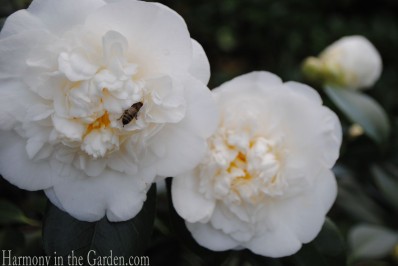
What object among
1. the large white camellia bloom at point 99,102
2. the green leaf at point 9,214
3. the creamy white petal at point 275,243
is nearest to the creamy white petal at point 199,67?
the large white camellia bloom at point 99,102

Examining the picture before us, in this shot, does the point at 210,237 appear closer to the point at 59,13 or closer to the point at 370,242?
the point at 59,13

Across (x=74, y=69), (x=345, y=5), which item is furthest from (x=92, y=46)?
(x=345, y=5)

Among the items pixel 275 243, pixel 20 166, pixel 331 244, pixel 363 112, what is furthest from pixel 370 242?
pixel 20 166

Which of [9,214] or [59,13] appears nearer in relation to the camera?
[59,13]

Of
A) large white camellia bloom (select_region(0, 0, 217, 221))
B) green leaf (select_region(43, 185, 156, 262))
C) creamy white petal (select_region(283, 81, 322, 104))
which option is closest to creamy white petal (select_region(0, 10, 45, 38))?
large white camellia bloom (select_region(0, 0, 217, 221))

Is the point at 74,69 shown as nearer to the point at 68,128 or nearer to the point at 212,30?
the point at 68,128

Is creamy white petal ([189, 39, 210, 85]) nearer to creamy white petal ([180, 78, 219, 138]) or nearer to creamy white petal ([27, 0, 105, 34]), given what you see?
creamy white petal ([180, 78, 219, 138])
